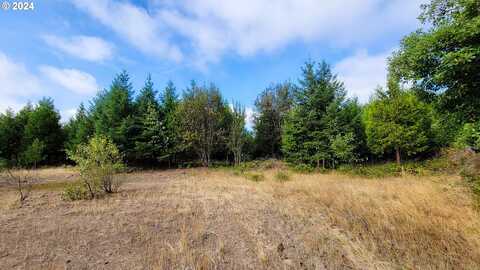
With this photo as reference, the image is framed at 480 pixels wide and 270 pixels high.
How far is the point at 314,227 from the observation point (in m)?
4.18

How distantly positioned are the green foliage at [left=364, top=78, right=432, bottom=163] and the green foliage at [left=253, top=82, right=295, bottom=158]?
9.86 meters

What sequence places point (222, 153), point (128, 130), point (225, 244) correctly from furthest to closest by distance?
point (222, 153), point (128, 130), point (225, 244)

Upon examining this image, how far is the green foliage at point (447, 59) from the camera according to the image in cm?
356

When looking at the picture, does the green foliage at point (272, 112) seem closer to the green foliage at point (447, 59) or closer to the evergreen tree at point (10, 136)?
the green foliage at point (447, 59)

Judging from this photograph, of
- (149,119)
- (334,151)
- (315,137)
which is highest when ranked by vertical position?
(149,119)

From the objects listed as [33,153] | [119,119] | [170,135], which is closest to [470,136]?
[170,135]

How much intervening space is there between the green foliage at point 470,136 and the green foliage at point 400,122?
13.2m

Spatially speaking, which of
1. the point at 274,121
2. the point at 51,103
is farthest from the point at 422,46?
the point at 51,103

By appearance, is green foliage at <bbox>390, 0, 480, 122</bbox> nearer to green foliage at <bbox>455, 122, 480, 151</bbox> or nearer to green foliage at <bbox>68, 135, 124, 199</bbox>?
green foliage at <bbox>455, 122, 480, 151</bbox>

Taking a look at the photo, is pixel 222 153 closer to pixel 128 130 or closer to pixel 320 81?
pixel 128 130

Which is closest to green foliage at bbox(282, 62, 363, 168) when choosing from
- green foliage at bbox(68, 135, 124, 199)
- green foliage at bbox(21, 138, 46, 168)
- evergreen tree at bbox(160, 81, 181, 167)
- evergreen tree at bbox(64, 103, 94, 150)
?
evergreen tree at bbox(160, 81, 181, 167)

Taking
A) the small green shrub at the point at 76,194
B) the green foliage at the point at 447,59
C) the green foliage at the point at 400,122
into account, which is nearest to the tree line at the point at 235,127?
the green foliage at the point at 400,122

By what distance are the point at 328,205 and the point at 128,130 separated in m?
18.6

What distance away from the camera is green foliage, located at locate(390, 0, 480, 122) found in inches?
140
